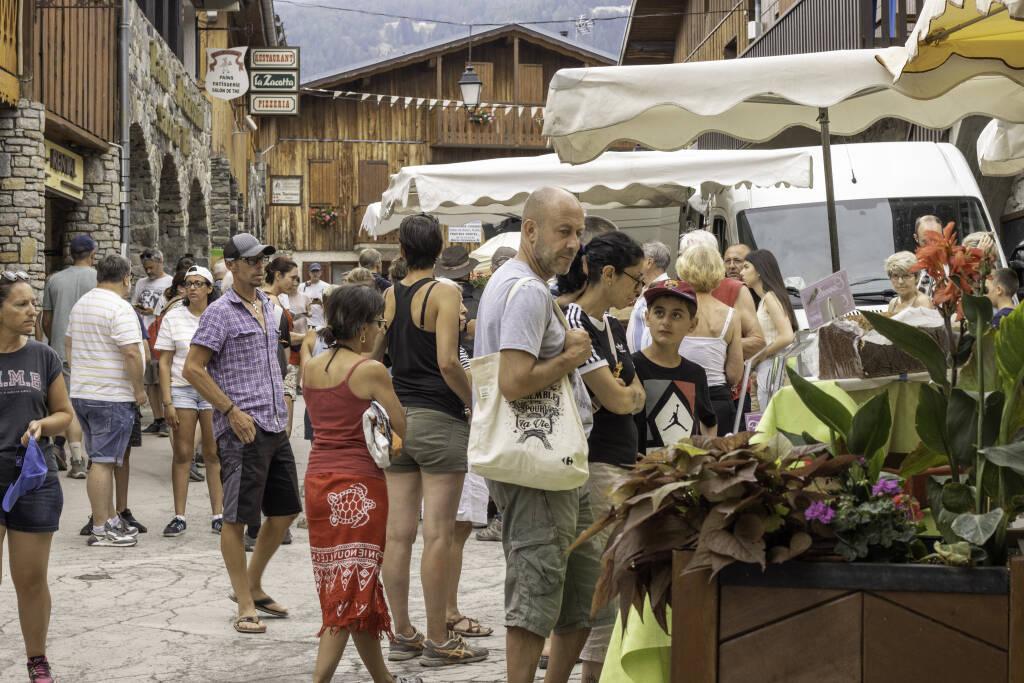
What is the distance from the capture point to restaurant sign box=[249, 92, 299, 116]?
27.8 meters

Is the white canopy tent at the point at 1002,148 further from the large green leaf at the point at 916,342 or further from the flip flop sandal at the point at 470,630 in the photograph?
the large green leaf at the point at 916,342

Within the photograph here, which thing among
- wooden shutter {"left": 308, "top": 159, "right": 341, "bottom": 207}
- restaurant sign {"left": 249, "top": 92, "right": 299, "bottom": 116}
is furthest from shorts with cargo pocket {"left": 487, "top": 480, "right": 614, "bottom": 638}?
wooden shutter {"left": 308, "top": 159, "right": 341, "bottom": 207}

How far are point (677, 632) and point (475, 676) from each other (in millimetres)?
2656

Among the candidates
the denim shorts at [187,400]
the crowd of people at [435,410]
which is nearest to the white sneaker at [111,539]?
the denim shorts at [187,400]

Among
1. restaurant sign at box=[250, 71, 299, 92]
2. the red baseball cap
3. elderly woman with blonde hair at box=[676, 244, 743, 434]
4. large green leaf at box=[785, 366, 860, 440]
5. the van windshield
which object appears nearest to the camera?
large green leaf at box=[785, 366, 860, 440]

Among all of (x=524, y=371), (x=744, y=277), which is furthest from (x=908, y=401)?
(x=744, y=277)

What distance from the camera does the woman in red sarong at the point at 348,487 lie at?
505 centimetres

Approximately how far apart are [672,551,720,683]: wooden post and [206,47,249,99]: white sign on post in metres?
21.4

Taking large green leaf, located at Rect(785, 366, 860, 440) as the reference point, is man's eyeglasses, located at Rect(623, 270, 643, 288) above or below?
above

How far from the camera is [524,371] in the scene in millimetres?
4340

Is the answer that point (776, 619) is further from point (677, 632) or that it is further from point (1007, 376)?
point (1007, 376)

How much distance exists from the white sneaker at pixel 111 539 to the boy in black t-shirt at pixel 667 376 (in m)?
4.46

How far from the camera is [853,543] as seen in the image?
9.93 ft

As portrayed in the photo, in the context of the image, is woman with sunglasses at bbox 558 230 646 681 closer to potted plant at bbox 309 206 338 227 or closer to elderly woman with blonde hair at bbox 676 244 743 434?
elderly woman with blonde hair at bbox 676 244 743 434
